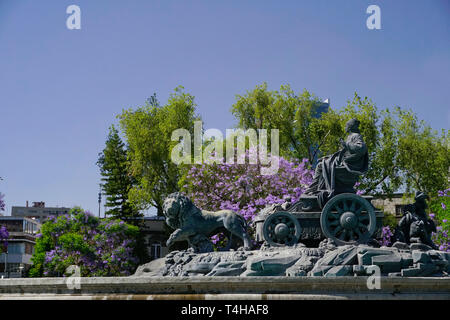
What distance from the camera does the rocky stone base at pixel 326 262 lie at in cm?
1059

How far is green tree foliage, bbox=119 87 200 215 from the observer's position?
3212cm

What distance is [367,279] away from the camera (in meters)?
9.35

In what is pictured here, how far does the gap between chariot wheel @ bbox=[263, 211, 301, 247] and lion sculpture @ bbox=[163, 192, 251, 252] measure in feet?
2.03

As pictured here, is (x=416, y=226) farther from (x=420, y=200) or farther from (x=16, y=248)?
(x=16, y=248)

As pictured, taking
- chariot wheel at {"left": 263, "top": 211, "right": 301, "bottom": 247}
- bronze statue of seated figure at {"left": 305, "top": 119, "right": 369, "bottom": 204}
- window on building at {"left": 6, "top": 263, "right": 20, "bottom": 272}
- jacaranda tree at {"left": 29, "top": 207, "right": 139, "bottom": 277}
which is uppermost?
bronze statue of seated figure at {"left": 305, "top": 119, "right": 369, "bottom": 204}

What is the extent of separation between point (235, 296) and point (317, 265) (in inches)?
90.3

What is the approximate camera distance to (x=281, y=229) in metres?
12.2

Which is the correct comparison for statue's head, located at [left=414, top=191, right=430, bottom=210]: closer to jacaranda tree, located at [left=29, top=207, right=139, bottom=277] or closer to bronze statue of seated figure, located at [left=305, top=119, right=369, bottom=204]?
bronze statue of seated figure, located at [left=305, top=119, right=369, bottom=204]

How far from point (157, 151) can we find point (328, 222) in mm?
21187

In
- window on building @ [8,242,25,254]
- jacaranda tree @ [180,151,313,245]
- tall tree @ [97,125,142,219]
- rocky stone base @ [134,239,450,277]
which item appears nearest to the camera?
rocky stone base @ [134,239,450,277]

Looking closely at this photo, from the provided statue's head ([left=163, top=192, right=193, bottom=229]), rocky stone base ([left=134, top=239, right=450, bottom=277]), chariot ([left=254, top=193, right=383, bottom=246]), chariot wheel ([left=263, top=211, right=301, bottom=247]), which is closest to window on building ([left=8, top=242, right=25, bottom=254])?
statue's head ([left=163, top=192, right=193, bottom=229])

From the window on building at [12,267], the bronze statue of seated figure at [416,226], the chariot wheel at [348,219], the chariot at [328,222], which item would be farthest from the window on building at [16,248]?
the bronze statue of seated figure at [416,226]

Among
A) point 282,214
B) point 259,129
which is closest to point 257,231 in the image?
point 282,214
